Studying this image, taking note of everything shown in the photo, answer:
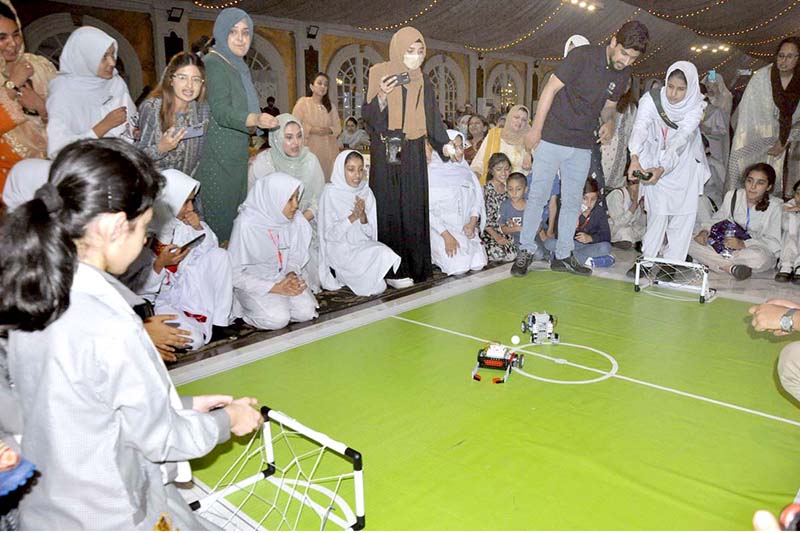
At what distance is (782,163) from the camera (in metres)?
6.57

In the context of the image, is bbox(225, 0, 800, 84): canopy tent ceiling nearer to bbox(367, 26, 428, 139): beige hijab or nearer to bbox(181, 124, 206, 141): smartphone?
bbox(367, 26, 428, 139): beige hijab

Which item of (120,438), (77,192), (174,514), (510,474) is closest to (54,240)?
(77,192)

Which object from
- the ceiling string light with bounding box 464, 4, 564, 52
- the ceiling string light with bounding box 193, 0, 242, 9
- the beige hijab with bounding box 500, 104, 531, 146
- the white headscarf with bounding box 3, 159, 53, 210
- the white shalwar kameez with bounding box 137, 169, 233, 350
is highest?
the ceiling string light with bounding box 464, 4, 564, 52

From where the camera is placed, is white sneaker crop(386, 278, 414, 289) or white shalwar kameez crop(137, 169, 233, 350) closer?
white shalwar kameez crop(137, 169, 233, 350)

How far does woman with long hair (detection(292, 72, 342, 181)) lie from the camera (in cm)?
629

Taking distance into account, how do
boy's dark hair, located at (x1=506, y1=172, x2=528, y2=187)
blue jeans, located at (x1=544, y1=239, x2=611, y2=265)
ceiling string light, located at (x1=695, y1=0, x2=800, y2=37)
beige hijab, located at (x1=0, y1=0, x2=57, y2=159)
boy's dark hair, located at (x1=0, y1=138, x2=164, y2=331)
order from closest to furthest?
boy's dark hair, located at (x1=0, y1=138, x2=164, y2=331) → beige hijab, located at (x1=0, y1=0, x2=57, y2=159) → blue jeans, located at (x1=544, y1=239, x2=611, y2=265) → boy's dark hair, located at (x1=506, y1=172, x2=528, y2=187) → ceiling string light, located at (x1=695, y1=0, x2=800, y2=37)

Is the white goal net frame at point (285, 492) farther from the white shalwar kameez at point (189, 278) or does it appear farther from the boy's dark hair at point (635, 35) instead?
the boy's dark hair at point (635, 35)

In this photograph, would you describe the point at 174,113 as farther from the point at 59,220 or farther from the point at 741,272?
the point at 741,272

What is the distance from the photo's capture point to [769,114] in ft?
20.3

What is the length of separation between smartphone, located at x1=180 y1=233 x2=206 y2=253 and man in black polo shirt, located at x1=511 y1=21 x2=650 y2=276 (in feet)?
8.44

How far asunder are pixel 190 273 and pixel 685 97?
3.85 meters

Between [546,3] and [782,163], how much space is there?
7.54m

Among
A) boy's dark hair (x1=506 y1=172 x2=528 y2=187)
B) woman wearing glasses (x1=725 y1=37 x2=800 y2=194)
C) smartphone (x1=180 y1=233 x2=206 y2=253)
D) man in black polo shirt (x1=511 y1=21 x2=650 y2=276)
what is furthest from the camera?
woman wearing glasses (x1=725 y1=37 x2=800 y2=194)

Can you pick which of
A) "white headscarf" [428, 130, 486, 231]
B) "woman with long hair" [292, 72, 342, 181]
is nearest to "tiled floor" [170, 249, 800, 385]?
"white headscarf" [428, 130, 486, 231]
